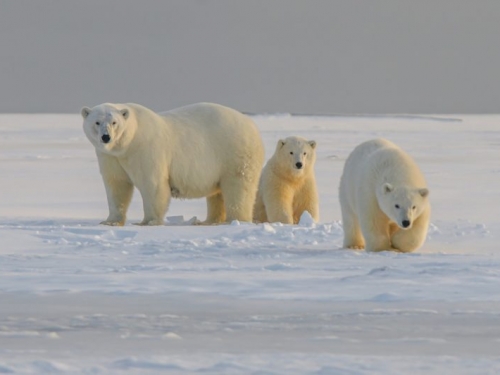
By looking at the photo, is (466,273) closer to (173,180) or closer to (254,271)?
(254,271)

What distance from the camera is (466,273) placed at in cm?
530

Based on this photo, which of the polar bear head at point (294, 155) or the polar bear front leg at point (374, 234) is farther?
the polar bear head at point (294, 155)

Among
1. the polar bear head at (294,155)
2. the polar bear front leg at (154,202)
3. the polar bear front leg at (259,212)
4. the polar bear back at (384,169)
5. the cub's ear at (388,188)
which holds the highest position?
the polar bear back at (384,169)

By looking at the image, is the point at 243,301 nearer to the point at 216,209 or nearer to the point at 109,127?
the point at 109,127

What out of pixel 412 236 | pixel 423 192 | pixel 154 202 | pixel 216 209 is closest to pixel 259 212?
pixel 216 209

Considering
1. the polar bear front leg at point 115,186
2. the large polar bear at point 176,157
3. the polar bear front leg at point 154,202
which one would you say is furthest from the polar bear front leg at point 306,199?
the polar bear front leg at point 115,186

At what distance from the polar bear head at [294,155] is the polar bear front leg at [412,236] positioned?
2.36 m

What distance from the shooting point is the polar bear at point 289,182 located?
28.9ft

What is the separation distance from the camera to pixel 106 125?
25.8 feet

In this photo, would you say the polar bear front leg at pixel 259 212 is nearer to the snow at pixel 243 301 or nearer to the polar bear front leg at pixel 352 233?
the snow at pixel 243 301

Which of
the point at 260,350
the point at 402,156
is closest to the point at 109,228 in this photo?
the point at 402,156

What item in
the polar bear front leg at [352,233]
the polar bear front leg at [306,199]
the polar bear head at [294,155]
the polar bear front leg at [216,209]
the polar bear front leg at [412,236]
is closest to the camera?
the polar bear front leg at [412,236]

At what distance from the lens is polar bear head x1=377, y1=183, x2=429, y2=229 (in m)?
6.11

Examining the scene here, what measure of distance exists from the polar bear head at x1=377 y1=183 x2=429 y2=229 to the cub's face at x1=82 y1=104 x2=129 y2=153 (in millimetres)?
2329
